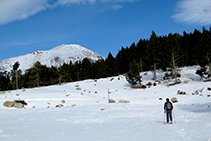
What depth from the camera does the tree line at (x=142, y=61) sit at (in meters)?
42.0

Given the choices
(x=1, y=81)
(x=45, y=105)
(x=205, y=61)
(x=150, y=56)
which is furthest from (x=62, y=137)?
(x=1, y=81)

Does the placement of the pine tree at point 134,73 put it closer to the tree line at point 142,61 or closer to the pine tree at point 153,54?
the tree line at point 142,61

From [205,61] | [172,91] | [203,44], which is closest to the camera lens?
[172,91]

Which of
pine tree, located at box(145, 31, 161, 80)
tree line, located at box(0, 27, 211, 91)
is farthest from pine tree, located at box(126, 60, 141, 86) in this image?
pine tree, located at box(145, 31, 161, 80)

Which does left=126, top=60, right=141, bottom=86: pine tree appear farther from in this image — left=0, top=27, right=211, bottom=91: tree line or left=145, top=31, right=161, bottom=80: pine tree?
left=145, top=31, right=161, bottom=80: pine tree

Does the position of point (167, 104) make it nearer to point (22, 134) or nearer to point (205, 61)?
point (22, 134)

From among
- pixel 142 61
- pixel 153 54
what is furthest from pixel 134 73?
pixel 142 61

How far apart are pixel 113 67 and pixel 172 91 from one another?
154 feet

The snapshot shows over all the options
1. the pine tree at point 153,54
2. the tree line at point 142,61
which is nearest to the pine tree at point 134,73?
the tree line at point 142,61

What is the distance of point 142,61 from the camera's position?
6850 centimetres

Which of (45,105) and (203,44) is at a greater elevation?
(203,44)

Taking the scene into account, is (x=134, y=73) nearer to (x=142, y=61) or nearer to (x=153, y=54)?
(x=153, y=54)

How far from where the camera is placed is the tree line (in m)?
42.0

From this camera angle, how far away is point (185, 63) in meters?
71.6
